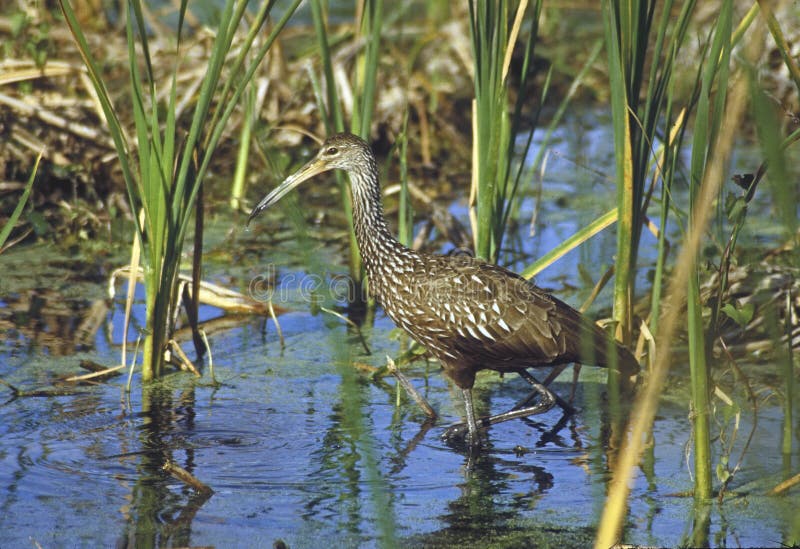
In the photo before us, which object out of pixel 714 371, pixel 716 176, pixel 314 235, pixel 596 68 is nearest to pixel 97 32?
pixel 314 235

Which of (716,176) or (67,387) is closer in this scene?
(716,176)

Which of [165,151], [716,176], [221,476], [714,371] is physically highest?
[165,151]

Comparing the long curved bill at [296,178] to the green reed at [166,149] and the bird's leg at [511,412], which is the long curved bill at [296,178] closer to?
the green reed at [166,149]

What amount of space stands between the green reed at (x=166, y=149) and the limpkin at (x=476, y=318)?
0.44 m

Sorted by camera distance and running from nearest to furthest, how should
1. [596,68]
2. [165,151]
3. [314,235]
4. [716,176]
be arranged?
1. [716,176]
2. [165,151]
3. [314,235]
4. [596,68]

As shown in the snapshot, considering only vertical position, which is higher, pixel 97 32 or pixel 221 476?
pixel 97 32

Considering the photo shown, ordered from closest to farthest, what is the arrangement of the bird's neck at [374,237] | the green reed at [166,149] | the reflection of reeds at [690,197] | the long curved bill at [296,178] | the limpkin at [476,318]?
the reflection of reeds at [690,197] → the green reed at [166,149] → the limpkin at [476,318] → the bird's neck at [374,237] → the long curved bill at [296,178]

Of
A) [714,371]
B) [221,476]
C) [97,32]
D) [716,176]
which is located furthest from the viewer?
[97,32]

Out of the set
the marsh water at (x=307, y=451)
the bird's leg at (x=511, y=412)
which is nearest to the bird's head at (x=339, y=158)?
the marsh water at (x=307, y=451)

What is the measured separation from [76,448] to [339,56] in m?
4.89

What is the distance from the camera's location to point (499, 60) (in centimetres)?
485

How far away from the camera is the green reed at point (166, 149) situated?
432 centimetres

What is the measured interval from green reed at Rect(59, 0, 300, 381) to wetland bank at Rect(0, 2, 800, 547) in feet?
0.23

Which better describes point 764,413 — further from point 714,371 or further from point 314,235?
point 314,235
